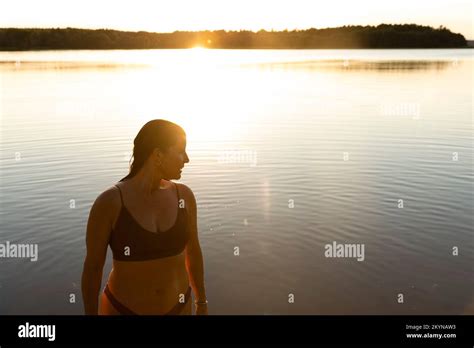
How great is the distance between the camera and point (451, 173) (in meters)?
23.2

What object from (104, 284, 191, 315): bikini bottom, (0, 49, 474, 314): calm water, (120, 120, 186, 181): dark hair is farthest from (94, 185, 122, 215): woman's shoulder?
(0, 49, 474, 314): calm water

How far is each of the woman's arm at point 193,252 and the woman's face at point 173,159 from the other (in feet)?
0.65

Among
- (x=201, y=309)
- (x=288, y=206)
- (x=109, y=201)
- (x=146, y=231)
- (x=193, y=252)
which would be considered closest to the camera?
(x=109, y=201)

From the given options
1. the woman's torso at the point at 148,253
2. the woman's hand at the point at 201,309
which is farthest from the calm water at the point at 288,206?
the woman's torso at the point at 148,253

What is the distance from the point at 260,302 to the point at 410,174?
44.8 ft

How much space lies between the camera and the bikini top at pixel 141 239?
13.0 feet

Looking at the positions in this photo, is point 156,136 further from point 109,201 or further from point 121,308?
point 121,308

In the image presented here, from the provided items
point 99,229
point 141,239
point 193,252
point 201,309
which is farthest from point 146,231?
point 201,309

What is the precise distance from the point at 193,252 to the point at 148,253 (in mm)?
477

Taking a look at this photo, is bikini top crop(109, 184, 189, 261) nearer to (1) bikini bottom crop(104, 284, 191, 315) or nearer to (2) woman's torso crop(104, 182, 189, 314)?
(2) woman's torso crop(104, 182, 189, 314)

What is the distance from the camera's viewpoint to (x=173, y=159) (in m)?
4.05

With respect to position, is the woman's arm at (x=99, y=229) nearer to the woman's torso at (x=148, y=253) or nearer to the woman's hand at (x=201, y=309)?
the woman's torso at (x=148, y=253)

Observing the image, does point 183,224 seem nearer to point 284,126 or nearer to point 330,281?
point 330,281

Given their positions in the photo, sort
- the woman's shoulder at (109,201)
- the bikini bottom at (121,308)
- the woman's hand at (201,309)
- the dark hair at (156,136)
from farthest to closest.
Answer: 1. the woman's hand at (201,309)
2. the bikini bottom at (121,308)
3. the dark hair at (156,136)
4. the woman's shoulder at (109,201)
